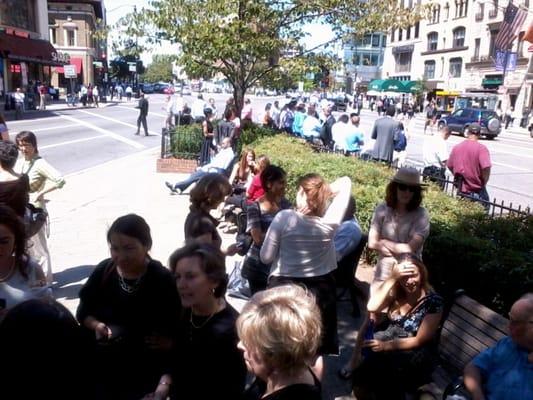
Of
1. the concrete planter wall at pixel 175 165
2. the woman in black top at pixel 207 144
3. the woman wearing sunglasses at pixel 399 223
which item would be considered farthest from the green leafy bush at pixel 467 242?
the concrete planter wall at pixel 175 165

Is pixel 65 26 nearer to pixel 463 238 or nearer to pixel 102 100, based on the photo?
pixel 102 100

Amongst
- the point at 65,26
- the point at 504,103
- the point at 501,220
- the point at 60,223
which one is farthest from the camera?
the point at 65,26

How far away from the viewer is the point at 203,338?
2.47 meters

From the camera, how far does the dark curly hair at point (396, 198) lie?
167 inches

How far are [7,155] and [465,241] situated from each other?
14.5 feet

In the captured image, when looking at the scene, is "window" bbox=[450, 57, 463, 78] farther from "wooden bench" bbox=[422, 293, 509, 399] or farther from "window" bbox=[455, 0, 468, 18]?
"wooden bench" bbox=[422, 293, 509, 399]

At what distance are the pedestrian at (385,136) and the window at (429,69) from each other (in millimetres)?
63034

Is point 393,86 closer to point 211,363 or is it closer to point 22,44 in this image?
point 22,44

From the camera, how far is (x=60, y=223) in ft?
28.6

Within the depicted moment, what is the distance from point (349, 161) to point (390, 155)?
307 centimetres

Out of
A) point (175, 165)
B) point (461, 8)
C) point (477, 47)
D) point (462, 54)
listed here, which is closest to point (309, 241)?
point (175, 165)

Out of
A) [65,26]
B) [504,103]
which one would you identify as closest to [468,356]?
[504,103]

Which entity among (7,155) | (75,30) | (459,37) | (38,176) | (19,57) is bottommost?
(38,176)

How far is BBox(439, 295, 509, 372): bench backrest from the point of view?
3.52 m
